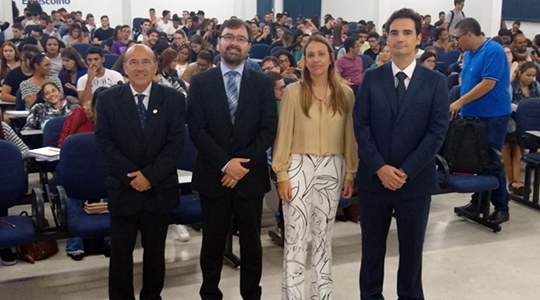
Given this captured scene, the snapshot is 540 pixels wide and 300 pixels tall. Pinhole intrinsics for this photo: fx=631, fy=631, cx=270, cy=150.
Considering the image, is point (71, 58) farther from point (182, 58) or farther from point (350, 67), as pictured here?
point (350, 67)

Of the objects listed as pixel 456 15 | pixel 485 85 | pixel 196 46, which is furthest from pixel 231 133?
pixel 456 15

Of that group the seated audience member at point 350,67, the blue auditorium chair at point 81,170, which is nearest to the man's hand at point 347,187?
the blue auditorium chair at point 81,170

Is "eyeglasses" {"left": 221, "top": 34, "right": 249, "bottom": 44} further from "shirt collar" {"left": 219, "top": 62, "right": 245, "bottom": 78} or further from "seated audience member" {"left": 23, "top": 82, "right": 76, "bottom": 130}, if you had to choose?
"seated audience member" {"left": 23, "top": 82, "right": 76, "bottom": 130}

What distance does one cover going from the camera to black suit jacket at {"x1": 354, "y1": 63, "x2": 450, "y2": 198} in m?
3.08

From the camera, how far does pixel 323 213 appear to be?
3309mm

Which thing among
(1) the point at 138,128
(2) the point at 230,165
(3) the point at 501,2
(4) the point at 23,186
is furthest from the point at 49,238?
(3) the point at 501,2

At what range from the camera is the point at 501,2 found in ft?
51.0

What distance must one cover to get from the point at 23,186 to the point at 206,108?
4.73 feet

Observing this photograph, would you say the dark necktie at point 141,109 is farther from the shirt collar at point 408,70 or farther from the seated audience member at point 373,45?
the seated audience member at point 373,45

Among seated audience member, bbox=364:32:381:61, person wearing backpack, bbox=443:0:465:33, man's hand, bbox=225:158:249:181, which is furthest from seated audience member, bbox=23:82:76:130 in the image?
person wearing backpack, bbox=443:0:465:33

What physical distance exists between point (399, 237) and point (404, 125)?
0.61 metres

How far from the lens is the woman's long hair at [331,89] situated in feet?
10.5

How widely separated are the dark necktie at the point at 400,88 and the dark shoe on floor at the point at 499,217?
2.43 m

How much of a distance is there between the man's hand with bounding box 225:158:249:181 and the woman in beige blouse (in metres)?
0.17
